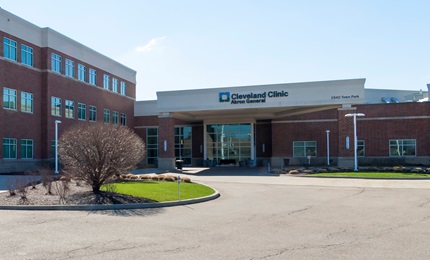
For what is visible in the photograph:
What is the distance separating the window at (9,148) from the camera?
104 ft

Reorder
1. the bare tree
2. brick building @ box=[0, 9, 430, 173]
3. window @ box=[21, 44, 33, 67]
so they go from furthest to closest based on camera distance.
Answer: window @ box=[21, 44, 33, 67]
brick building @ box=[0, 9, 430, 173]
the bare tree

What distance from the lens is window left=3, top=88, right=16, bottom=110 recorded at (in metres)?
31.7

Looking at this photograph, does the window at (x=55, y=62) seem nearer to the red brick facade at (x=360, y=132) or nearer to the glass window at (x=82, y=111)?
the glass window at (x=82, y=111)

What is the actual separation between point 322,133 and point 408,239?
36006 mm

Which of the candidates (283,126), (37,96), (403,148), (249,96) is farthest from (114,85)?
(403,148)

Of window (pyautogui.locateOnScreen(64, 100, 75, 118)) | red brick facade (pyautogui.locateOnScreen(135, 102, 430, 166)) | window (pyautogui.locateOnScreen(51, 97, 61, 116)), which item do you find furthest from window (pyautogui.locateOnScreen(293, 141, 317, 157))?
window (pyautogui.locateOnScreen(51, 97, 61, 116))

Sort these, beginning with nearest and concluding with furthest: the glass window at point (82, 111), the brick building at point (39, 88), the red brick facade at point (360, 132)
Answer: the brick building at point (39, 88)
the red brick facade at point (360, 132)
the glass window at point (82, 111)

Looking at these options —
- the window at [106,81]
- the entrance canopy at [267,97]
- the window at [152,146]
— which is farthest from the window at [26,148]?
the window at [152,146]

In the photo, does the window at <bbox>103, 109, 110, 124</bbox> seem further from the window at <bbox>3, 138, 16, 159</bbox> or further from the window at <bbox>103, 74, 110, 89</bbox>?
the window at <bbox>3, 138, 16, 159</bbox>

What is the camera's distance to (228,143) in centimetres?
4597

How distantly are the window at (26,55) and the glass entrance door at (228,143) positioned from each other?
19739mm

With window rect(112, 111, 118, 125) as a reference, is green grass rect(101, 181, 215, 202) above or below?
below

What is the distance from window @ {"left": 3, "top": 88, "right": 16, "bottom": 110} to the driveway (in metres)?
22.3

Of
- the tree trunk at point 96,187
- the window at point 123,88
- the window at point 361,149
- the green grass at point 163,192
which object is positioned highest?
the window at point 123,88
